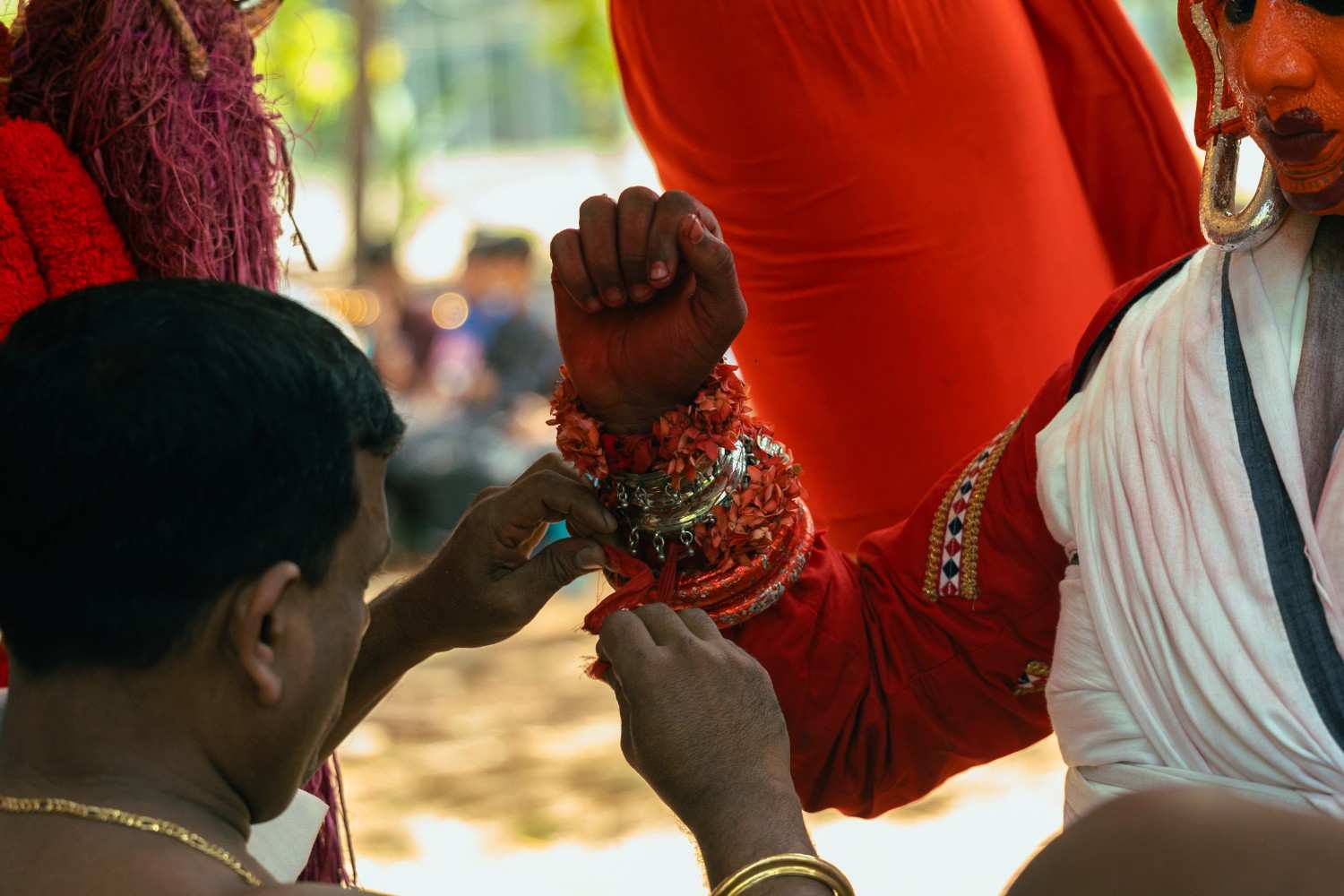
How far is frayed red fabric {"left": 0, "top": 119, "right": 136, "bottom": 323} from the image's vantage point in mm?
1691

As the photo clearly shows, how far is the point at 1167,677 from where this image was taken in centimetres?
157

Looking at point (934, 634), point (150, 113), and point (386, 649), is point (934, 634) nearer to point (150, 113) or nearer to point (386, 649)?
point (386, 649)

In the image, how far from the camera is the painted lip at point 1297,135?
1.51 metres

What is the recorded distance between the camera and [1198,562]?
1.56 m

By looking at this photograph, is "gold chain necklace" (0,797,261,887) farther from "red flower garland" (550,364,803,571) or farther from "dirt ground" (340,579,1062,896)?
"dirt ground" (340,579,1062,896)

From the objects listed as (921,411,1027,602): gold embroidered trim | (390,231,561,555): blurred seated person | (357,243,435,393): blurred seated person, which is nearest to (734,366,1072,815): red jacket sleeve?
(921,411,1027,602): gold embroidered trim

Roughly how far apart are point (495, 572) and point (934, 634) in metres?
0.56

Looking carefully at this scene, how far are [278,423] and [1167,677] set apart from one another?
3.08 ft

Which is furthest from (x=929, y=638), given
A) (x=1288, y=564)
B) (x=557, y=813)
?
(x=557, y=813)

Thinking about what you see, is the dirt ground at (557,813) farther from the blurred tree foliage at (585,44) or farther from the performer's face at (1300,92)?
the blurred tree foliage at (585,44)

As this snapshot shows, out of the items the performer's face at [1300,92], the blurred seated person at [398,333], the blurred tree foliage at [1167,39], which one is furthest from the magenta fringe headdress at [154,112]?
the blurred tree foliage at [1167,39]

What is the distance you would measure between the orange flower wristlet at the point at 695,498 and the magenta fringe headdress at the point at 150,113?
46 centimetres

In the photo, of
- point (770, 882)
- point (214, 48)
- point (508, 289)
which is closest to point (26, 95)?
point (214, 48)

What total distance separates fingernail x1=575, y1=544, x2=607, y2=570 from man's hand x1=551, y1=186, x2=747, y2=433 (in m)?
0.15
